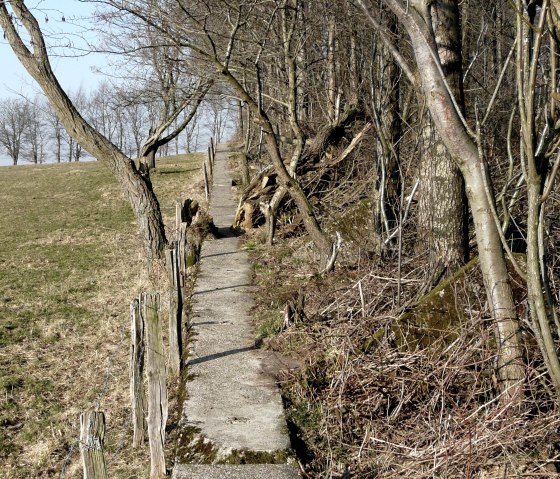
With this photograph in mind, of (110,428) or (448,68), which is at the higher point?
(448,68)

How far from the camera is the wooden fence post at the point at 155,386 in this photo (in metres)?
Answer: 5.59

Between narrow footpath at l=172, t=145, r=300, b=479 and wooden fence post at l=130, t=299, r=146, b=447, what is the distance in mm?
407

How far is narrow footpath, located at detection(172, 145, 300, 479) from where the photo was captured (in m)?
5.54

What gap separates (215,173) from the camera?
25.7 meters

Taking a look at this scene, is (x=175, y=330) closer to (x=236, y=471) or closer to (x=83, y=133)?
(x=236, y=471)

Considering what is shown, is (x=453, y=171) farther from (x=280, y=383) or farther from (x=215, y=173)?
(x=215, y=173)

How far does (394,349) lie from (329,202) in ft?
24.8

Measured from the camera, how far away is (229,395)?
6.70 meters

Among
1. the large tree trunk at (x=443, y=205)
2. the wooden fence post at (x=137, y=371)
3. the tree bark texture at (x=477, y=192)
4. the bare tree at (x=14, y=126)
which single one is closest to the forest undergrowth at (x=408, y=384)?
the tree bark texture at (x=477, y=192)

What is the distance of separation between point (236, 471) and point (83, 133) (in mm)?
9314

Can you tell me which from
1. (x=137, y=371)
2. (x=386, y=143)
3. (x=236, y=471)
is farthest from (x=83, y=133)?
(x=236, y=471)

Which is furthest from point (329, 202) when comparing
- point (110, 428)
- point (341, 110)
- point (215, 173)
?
point (215, 173)

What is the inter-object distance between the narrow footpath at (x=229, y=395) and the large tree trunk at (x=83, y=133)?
2.81 m

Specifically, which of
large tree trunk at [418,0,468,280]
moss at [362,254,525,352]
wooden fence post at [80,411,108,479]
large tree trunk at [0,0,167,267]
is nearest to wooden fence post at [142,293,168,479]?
wooden fence post at [80,411,108,479]
